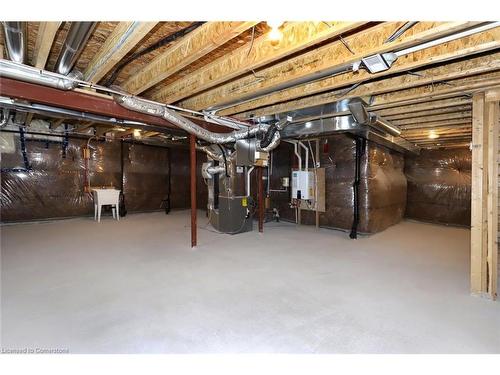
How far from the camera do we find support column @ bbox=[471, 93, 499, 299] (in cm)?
240

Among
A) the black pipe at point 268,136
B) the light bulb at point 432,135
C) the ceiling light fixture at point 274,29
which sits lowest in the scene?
the black pipe at point 268,136

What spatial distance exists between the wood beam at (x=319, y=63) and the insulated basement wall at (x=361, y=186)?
104 inches

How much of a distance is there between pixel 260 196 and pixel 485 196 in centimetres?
347

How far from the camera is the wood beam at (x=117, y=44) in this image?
1710mm

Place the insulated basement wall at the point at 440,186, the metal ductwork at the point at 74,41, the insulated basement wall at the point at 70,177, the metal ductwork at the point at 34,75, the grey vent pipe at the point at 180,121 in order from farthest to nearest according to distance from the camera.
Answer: the insulated basement wall at the point at 440,186
the insulated basement wall at the point at 70,177
the grey vent pipe at the point at 180,121
the metal ductwork at the point at 34,75
the metal ductwork at the point at 74,41

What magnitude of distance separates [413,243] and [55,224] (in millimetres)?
7347

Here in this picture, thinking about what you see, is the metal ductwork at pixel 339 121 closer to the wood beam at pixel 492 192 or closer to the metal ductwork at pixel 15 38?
the wood beam at pixel 492 192

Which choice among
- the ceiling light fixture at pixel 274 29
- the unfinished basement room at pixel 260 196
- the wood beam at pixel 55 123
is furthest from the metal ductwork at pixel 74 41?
the wood beam at pixel 55 123

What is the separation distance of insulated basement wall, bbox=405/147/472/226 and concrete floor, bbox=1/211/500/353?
7.43ft

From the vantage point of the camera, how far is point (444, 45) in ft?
6.28

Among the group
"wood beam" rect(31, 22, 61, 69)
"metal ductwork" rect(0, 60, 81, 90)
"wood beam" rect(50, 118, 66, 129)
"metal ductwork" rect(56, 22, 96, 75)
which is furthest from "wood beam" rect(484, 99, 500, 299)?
"wood beam" rect(50, 118, 66, 129)

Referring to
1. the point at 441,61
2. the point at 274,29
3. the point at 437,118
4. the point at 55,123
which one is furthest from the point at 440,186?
the point at 55,123

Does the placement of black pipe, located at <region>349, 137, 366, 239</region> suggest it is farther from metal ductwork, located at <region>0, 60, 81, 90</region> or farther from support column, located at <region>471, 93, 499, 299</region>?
metal ductwork, located at <region>0, 60, 81, 90</region>
